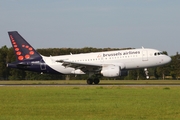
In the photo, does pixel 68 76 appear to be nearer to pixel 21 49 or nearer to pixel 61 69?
pixel 21 49

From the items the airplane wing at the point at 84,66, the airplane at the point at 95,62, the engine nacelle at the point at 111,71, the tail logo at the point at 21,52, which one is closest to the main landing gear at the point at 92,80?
the airplane at the point at 95,62

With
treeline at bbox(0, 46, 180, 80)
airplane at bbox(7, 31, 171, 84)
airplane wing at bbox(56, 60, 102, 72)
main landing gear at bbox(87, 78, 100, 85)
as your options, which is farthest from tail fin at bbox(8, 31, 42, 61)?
treeline at bbox(0, 46, 180, 80)

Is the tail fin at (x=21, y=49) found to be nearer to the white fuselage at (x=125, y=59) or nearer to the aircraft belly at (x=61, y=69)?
Answer: the aircraft belly at (x=61, y=69)

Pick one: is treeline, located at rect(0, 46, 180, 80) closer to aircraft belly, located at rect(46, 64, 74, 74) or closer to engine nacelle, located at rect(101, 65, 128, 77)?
aircraft belly, located at rect(46, 64, 74, 74)

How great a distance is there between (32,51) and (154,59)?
15226mm

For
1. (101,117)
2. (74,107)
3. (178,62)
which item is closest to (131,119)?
(101,117)

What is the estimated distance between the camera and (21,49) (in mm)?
57375

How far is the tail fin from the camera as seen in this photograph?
56.9m

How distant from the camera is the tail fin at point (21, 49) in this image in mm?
56938

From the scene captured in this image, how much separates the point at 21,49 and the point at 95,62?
32.6ft

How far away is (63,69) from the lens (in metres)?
55.5

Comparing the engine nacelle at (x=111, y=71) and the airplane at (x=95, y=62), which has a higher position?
the airplane at (x=95, y=62)

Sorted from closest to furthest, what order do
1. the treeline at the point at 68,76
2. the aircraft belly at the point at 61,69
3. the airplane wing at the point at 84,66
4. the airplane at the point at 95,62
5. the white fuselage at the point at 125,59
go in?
1. the airplane wing at the point at 84,66
2. the airplane at the point at 95,62
3. the white fuselage at the point at 125,59
4. the aircraft belly at the point at 61,69
5. the treeline at the point at 68,76

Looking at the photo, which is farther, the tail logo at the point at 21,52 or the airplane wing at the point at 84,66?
the tail logo at the point at 21,52
